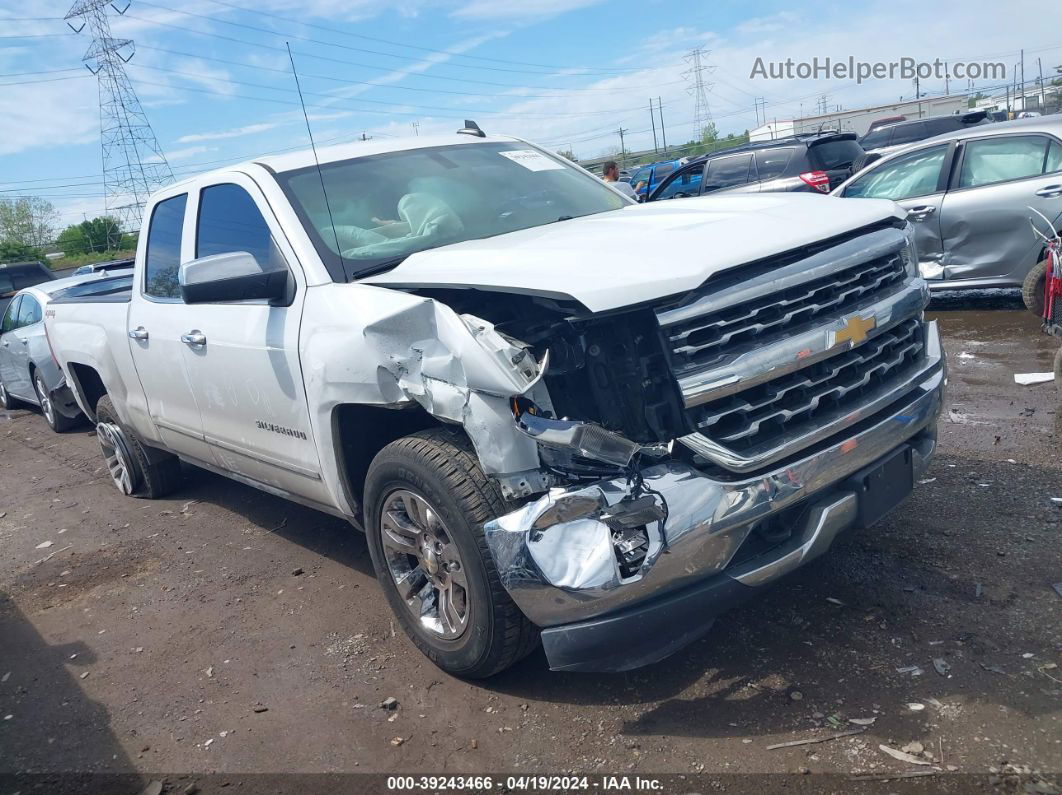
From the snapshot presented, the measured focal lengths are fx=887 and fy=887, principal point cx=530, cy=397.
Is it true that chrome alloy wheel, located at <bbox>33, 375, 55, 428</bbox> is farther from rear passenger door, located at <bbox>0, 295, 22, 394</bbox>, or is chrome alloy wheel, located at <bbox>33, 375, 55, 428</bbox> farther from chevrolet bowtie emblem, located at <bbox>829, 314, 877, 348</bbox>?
chevrolet bowtie emblem, located at <bbox>829, 314, 877, 348</bbox>

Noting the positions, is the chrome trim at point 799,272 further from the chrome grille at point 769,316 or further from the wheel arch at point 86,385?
the wheel arch at point 86,385

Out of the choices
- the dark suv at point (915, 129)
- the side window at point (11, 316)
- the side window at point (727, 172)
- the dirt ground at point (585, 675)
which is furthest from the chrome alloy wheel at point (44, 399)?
the dark suv at point (915, 129)

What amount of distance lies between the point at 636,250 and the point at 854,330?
799 millimetres

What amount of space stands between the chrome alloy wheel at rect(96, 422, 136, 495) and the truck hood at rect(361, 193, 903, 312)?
11.6 feet

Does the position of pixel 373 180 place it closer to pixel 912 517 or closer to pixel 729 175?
pixel 912 517

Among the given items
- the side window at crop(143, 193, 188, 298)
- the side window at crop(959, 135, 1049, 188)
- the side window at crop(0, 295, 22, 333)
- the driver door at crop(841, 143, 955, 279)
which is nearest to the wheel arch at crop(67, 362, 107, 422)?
the side window at crop(143, 193, 188, 298)

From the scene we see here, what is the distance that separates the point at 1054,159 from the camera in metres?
7.35

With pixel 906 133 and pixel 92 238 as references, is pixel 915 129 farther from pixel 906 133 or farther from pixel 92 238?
pixel 92 238

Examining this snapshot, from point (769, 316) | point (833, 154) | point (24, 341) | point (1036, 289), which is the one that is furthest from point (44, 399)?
point (833, 154)

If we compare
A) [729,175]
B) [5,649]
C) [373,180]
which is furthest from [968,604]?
[729,175]

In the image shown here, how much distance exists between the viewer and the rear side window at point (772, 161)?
1367 cm

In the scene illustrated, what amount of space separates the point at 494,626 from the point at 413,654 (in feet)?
2.64

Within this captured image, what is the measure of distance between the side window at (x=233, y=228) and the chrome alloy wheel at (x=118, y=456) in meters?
2.19

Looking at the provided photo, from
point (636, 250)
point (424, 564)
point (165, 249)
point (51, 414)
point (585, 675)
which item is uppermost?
point (165, 249)
